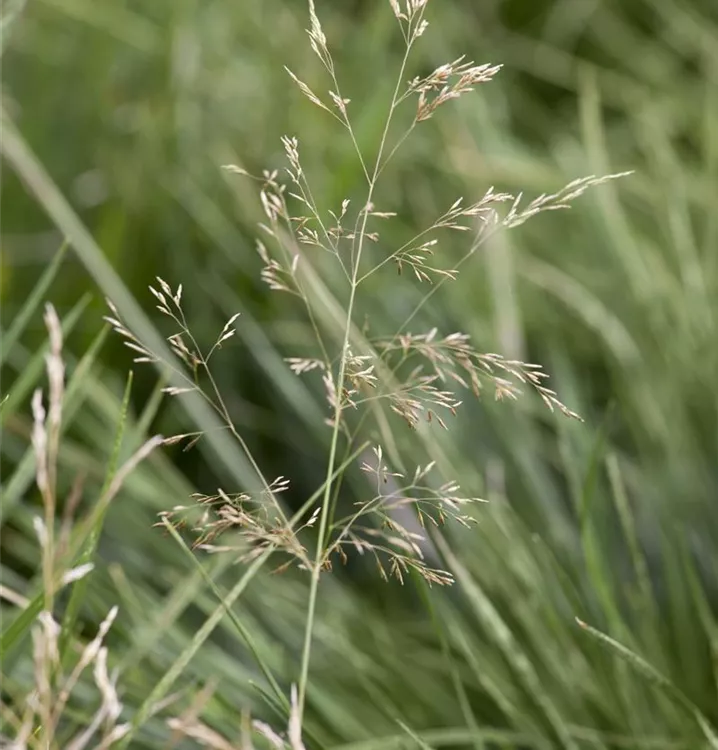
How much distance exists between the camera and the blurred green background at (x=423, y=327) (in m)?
0.78

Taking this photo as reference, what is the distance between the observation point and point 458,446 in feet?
3.42

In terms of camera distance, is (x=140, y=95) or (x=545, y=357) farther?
(x=140, y=95)

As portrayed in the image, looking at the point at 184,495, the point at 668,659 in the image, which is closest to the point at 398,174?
the point at 184,495

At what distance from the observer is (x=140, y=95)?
1.46 meters

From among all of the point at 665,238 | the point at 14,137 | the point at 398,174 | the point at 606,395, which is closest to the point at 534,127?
the point at 398,174

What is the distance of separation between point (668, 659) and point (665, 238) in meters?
0.58

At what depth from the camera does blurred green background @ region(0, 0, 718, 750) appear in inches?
30.5

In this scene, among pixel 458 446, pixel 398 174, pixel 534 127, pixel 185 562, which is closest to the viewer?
pixel 185 562

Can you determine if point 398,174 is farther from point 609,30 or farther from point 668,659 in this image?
point 668,659

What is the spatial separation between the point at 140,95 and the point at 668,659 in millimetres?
995

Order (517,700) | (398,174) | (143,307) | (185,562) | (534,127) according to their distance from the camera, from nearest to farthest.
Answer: (517,700) → (185,562) → (143,307) → (398,174) → (534,127)

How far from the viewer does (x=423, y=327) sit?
1115 millimetres

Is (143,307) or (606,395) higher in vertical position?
(143,307)

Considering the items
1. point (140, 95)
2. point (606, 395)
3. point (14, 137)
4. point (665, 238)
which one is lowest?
point (606, 395)
